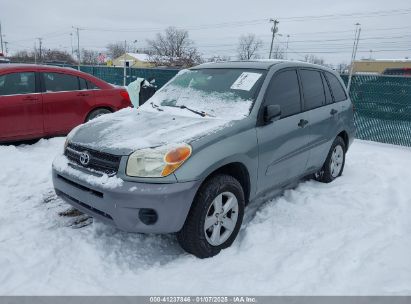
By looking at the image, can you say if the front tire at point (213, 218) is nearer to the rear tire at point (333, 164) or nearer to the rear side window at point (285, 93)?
the rear side window at point (285, 93)

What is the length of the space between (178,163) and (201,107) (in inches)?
43.5

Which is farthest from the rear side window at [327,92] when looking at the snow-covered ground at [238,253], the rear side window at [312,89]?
the snow-covered ground at [238,253]

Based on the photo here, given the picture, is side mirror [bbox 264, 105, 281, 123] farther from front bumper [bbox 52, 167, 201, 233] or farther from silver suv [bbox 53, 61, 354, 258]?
front bumper [bbox 52, 167, 201, 233]

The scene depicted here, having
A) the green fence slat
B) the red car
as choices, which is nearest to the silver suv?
the red car

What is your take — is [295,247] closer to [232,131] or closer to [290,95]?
[232,131]

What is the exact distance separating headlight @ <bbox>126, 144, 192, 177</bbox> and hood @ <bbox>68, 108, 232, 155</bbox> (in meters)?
0.07

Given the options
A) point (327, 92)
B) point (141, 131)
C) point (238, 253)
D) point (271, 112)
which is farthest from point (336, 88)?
point (141, 131)

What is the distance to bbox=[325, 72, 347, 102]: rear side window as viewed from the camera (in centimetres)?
518

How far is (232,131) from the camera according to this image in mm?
3271

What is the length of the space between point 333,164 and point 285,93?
1832 millimetres

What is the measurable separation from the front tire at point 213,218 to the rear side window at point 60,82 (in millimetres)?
4925

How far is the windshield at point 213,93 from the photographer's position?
365 centimetres

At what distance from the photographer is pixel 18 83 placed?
631 cm

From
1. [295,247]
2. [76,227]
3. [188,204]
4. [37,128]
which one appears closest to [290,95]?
[295,247]
